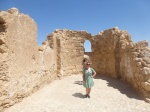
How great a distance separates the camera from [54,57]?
11953mm

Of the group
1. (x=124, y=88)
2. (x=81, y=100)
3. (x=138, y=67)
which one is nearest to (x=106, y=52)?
(x=124, y=88)

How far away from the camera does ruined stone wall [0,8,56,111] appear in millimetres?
6285

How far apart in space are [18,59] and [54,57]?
16.2ft

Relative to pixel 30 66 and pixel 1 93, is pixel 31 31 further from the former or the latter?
pixel 1 93

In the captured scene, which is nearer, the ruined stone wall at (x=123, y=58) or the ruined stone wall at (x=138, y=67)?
the ruined stone wall at (x=138, y=67)

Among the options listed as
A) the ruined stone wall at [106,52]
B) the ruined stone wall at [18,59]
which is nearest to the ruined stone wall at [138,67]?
the ruined stone wall at [106,52]

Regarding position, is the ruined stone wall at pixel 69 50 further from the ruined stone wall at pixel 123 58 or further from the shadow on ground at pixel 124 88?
the shadow on ground at pixel 124 88

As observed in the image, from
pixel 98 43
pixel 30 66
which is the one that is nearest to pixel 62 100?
pixel 30 66

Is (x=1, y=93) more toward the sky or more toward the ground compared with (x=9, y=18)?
more toward the ground

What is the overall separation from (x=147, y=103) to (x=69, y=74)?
665 centimetres

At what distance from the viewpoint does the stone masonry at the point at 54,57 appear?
6449 mm

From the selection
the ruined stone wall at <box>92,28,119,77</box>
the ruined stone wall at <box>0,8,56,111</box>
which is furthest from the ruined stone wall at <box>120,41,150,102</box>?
the ruined stone wall at <box>0,8,56,111</box>

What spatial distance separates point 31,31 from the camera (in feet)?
27.1

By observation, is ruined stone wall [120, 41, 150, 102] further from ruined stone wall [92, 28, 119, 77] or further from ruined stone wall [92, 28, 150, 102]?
ruined stone wall [92, 28, 119, 77]
